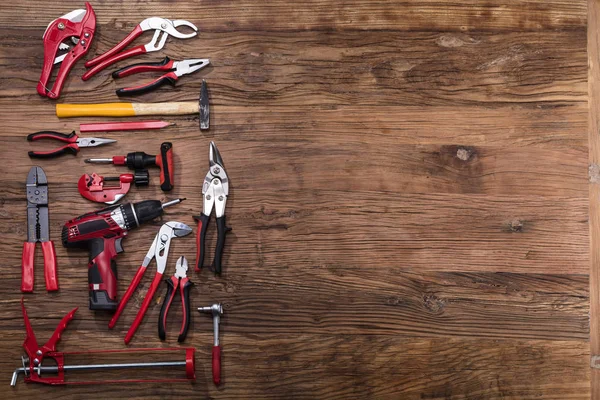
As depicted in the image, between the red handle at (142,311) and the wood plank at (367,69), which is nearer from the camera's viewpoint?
the red handle at (142,311)

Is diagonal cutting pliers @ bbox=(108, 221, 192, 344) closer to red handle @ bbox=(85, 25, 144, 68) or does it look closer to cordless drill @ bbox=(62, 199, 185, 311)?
cordless drill @ bbox=(62, 199, 185, 311)

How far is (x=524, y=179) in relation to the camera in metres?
2.15

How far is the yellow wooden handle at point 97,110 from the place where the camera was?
2.09 metres

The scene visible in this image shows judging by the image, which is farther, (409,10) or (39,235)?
(409,10)

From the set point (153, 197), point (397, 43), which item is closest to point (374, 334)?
point (153, 197)

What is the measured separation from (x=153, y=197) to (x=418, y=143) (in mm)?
961

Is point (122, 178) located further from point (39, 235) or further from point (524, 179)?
point (524, 179)

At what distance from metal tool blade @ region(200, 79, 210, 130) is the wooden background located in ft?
0.12

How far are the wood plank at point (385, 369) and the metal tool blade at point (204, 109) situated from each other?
0.74 metres

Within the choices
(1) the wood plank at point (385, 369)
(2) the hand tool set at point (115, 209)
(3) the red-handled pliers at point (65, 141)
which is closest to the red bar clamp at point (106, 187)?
(2) the hand tool set at point (115, 209)

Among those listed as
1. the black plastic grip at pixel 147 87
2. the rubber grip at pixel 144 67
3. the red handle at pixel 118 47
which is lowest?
the black plastic grip at pixel 147 87

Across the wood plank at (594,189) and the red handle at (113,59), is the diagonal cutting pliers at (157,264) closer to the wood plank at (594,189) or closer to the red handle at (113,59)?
the red handle at (113,59)

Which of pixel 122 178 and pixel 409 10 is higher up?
pixel 409 10

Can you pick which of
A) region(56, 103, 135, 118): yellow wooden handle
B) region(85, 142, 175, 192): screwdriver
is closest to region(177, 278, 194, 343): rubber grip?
region(85, 142, 175, 192): screwdriver
